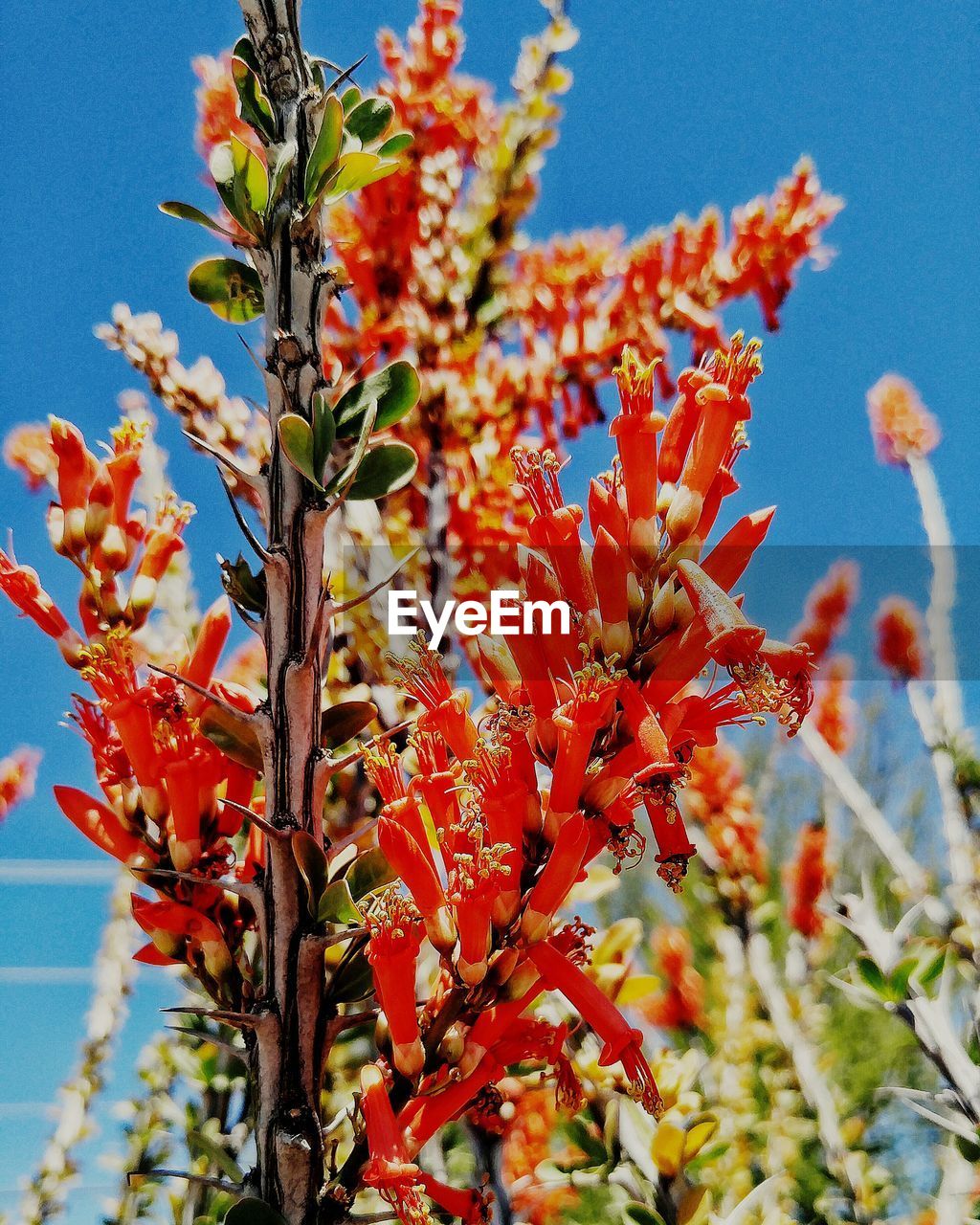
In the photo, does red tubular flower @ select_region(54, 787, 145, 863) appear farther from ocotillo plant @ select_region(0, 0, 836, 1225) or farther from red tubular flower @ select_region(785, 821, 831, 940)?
red tubular flower @ select_region(785, 821, 831, 940)

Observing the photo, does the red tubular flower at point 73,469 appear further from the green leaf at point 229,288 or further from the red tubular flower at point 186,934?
the red tubular flower at point 186,934

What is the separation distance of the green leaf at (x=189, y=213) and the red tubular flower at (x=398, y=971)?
567mm

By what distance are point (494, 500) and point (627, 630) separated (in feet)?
3.74

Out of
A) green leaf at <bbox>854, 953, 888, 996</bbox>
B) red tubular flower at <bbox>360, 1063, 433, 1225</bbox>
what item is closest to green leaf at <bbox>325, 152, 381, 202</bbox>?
red tubular flower at <bbox>360, 1063, 433, 1225</bbox>

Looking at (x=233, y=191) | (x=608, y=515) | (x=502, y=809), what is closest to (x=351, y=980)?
(x=502, y=809)

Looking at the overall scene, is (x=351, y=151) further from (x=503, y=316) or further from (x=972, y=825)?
(x=972, y=825)

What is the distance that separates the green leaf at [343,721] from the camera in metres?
0.84

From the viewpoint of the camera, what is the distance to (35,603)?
2.96 ft

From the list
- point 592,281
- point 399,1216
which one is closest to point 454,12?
point 592,281

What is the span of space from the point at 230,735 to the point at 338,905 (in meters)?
0.17

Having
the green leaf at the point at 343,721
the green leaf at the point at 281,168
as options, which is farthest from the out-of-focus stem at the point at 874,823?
the green leaf at the point at 281,168

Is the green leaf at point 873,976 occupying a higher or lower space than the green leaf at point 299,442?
lower

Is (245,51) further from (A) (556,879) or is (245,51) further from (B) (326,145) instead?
(A) (556,879)

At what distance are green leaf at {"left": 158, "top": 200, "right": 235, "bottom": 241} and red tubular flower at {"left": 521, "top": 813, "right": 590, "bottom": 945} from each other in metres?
0.56
